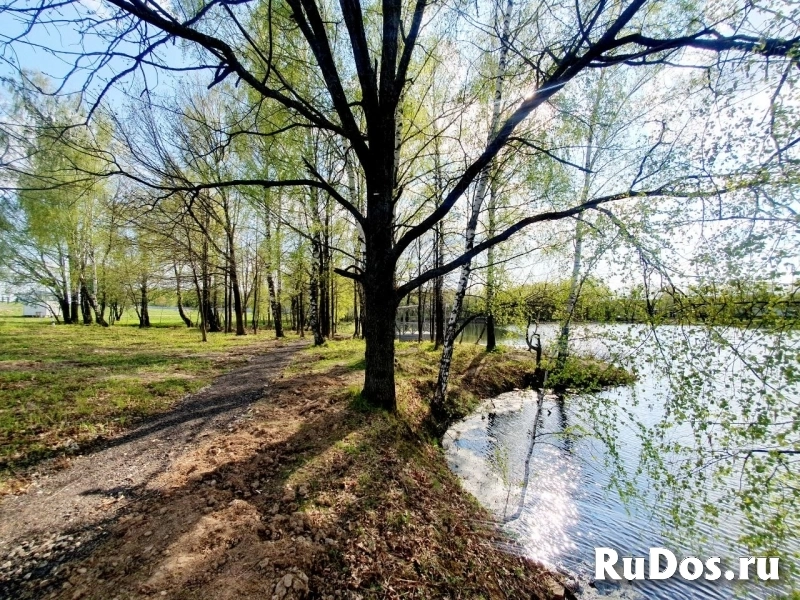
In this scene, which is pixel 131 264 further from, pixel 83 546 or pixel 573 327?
pixel 573 327

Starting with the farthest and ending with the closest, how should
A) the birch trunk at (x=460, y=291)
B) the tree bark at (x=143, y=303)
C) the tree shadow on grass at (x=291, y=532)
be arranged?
the tree bark at (x=143, y=303), the birch trunk at (x=460, y=291), the tree shadow on grass at (x=291, y=532)

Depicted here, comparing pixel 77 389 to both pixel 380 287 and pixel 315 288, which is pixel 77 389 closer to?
pixel 380 287

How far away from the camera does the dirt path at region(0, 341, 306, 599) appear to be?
2.91 meters

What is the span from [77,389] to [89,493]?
421cm

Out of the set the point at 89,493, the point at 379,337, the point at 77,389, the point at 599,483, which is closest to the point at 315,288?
the point at 77,389

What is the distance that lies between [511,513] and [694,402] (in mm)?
3883

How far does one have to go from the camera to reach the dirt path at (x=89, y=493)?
2.91 meters

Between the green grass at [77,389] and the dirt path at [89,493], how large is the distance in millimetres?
608

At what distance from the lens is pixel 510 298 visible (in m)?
10.6

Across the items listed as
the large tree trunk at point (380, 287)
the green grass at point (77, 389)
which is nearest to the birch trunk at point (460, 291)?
the large tree trunk at point (380, 287)

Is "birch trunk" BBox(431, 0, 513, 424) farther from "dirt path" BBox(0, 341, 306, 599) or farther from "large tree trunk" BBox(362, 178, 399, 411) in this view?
"dirt path" BBox(0, 341, 306, 599)

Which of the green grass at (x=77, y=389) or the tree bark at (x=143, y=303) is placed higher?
the tree bark at (x=143, y=303)

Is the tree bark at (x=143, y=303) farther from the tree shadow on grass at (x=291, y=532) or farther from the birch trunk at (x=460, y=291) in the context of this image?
the tree shadow on grass at (x=291, y=532)

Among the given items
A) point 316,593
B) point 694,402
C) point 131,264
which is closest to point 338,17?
point 694,402
